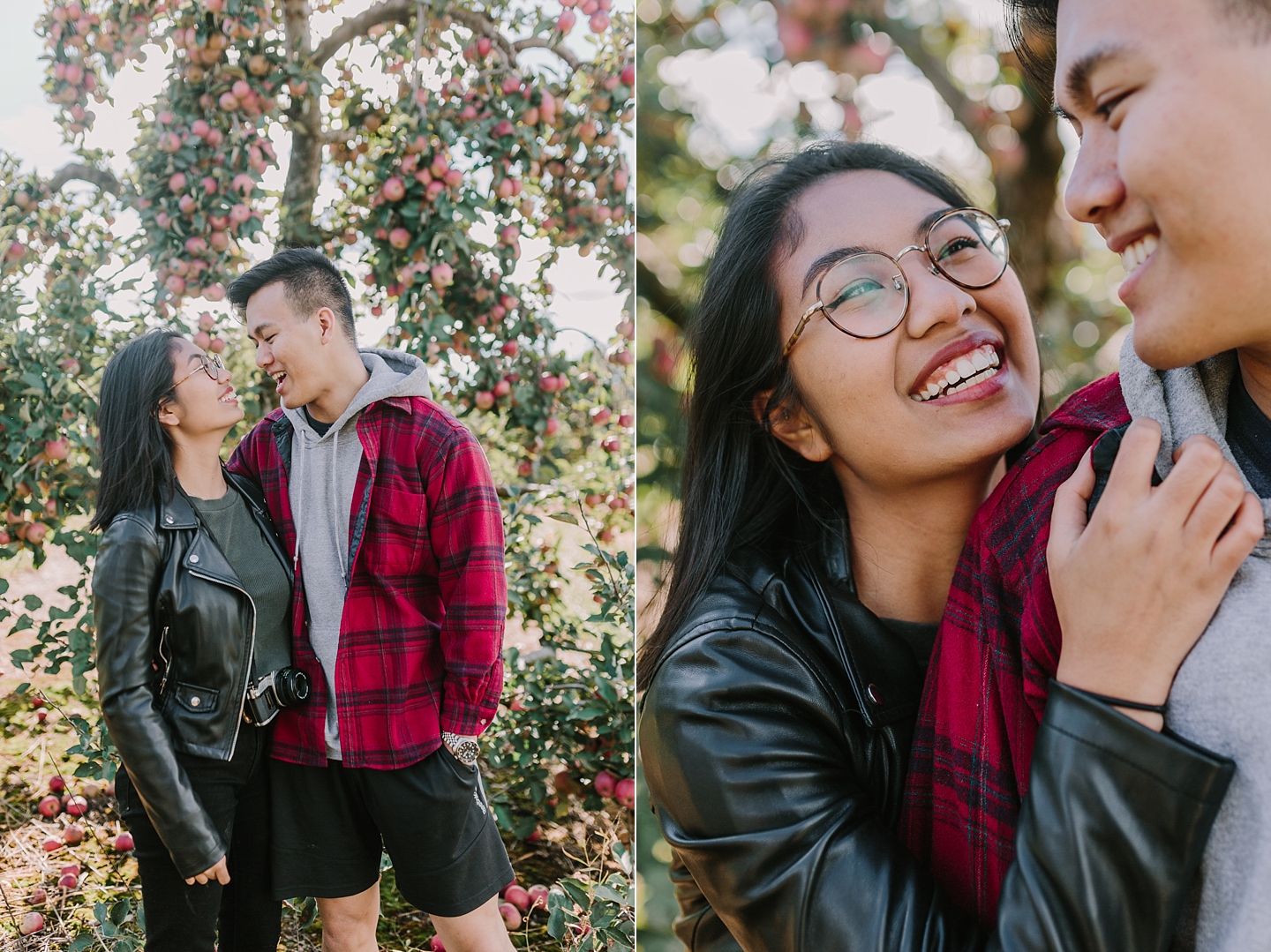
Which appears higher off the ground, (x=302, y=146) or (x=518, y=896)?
(x=302, y=146)

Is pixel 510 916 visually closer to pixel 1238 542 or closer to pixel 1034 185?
pixel 1238 542

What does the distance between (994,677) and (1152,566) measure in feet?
0.76

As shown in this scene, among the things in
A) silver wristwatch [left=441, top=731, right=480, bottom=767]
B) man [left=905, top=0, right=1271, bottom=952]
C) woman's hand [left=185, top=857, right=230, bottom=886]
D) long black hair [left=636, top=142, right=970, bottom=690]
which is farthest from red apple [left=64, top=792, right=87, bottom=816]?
man [left=905, top=0, right=1271, bottom=952]

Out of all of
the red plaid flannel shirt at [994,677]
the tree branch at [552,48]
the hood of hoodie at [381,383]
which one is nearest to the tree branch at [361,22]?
the tree branch at [552,48]

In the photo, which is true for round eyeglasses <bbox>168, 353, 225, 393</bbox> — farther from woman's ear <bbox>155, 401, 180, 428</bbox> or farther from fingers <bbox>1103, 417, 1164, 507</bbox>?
fingers <bbox>1103, 417, 1164, 507</bbox>

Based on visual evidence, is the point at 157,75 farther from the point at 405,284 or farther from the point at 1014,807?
the point at 1014,807

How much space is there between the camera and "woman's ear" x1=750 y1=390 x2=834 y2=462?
1350mm

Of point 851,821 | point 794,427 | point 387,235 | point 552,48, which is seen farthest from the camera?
point 552,48

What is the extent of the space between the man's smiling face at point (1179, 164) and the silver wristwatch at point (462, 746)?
1.28 metres

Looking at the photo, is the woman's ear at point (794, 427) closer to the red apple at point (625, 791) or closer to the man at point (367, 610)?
the man at point (367, 610)

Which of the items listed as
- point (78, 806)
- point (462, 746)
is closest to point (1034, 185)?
point (462, 746)

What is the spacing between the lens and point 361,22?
6.01 ft

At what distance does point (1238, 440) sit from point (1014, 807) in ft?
1.30

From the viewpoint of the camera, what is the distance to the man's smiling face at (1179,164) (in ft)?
2.39
